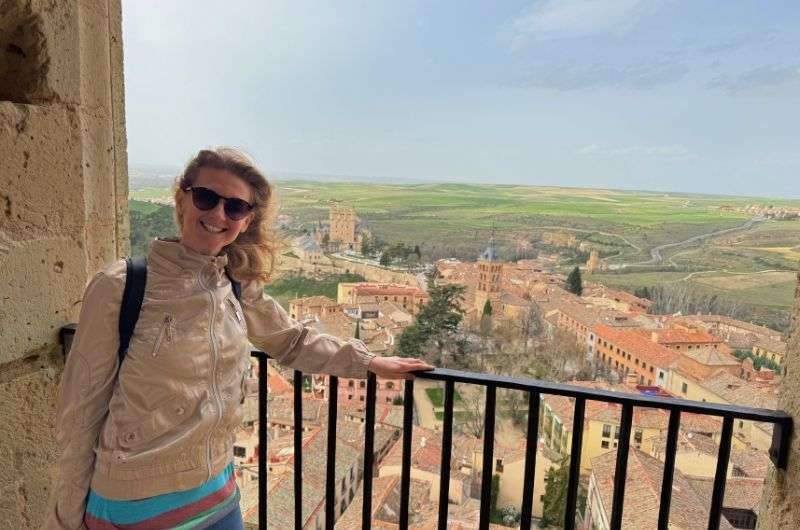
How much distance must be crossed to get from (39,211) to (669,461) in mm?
1981

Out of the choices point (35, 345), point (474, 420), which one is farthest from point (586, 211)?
point (35, 345)

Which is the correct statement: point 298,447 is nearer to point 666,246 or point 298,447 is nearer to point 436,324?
point 436,324

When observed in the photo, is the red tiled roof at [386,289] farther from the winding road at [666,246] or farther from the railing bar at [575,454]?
the railing bar at [575,454]

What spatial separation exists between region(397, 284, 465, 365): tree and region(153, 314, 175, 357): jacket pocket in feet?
4.07

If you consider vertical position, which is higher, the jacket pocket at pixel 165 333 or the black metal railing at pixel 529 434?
the jacket pocket at pixel 165 333

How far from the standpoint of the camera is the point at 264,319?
139cm

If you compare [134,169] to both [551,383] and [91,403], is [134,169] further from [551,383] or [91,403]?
[551,383]

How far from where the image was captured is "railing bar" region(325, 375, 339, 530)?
1.61 metres

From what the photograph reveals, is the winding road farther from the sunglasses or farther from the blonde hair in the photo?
the sunglasses

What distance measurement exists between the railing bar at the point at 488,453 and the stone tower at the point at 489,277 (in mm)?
2501

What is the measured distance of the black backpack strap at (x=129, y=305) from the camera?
1.02m

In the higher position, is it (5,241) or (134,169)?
(134,169)

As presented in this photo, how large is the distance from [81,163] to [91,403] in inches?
37.7

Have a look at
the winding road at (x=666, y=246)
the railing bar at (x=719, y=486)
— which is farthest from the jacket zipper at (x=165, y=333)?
the winding road at (x=666, y=246)
